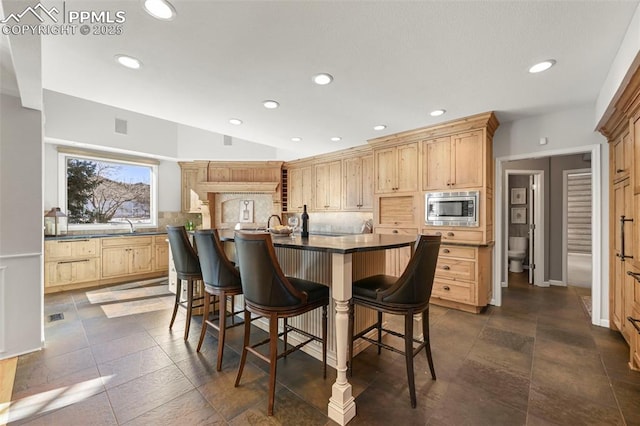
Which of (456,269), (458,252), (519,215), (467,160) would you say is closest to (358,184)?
(467,160)

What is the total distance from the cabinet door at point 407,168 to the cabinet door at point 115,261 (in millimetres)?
5064

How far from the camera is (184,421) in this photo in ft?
5.30

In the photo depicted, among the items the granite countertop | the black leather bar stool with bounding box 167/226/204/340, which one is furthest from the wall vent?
the black leather bar stool with bounding box 167/226/204/340

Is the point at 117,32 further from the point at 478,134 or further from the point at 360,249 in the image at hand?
the point at 478,134

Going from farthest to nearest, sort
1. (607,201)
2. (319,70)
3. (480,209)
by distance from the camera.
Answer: (480,209) < (607,201) < (319,70)

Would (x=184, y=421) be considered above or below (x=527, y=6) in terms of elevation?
below

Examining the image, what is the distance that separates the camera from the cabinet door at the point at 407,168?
396 cm

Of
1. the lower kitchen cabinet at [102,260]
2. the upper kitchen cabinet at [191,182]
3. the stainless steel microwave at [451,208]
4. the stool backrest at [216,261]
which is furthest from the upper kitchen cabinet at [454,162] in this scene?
the lower kitchen cabinet at [102,260]

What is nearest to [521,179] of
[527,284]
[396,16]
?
[527,284]

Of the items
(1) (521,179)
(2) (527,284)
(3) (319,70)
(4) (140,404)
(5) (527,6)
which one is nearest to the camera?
(5) (527,6)

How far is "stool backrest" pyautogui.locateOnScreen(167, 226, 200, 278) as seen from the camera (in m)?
2.64

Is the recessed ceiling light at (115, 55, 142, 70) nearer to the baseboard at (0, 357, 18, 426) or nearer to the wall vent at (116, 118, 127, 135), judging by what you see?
the baseboard at (0, 357, 18, 426)

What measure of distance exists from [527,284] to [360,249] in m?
4.88

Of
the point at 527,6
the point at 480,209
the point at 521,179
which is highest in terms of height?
the point at 527,6
